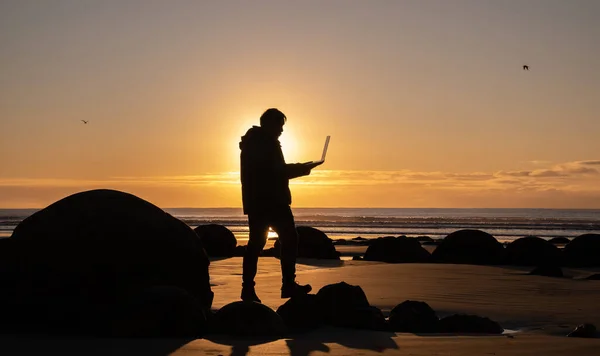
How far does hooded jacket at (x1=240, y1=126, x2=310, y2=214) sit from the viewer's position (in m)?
8.78

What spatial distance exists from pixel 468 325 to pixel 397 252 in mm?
13172

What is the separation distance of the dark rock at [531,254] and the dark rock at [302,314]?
1245 cm

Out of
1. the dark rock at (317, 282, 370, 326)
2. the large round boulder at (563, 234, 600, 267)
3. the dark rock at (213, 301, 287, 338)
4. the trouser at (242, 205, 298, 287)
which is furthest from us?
the large round boulder at (563, 234, 600, 267)

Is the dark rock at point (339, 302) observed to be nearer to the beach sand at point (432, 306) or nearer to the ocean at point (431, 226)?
the beach sand at point (432, 306)

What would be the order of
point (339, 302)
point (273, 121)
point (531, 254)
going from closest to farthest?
point (339, 302) < point (273, 121) < point (531, 254)

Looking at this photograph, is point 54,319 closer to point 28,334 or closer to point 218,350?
point 28,334

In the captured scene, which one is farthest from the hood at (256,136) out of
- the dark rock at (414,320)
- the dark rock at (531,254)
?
the dark rock at (531,254)

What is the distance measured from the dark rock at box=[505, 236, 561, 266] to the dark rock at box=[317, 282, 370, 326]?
12.1 meters

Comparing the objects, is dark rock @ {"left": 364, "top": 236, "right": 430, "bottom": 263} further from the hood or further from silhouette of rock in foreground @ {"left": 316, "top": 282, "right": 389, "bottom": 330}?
silhouette of rock in foreground @ {"left": 316, "top": 282, "right": 389, "bottom": 330}

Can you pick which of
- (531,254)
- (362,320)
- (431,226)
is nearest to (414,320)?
(362,320)

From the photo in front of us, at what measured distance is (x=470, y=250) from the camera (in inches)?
793

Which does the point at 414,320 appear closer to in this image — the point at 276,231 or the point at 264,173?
the point at 276,231

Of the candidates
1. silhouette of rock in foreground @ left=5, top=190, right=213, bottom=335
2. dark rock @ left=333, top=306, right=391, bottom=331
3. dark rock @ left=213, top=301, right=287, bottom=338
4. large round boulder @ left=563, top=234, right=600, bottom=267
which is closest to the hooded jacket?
silhouette of rock in foreground @ left=5, top=190, right=213, bottom=335

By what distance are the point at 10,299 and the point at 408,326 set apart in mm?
3922
